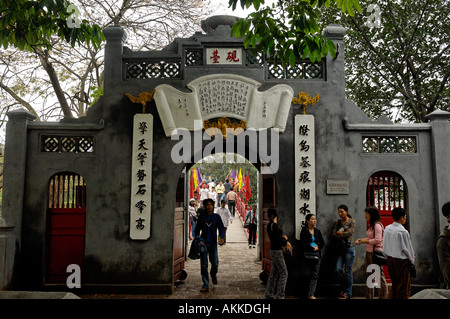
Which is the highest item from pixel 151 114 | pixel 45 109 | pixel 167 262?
pixel 45 109

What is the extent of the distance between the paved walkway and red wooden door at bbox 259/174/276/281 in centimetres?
33

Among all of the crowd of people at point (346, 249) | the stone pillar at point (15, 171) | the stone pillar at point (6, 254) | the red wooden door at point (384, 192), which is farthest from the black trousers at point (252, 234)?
the stone pillar at point (6, 254)

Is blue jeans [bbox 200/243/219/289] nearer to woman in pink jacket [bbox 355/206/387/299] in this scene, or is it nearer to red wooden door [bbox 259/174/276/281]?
red wooden door [bbox 259/174/276/281]

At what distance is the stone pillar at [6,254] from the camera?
6234 mm

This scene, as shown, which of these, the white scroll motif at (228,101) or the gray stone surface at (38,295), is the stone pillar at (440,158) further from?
the gray stone surface at (38,295)

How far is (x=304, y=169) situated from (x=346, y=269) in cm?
196

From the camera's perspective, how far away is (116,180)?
697 cm

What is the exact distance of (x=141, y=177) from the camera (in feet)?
22.8

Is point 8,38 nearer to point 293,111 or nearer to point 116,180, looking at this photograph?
point 116,180

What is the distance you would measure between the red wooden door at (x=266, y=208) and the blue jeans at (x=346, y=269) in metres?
1.56

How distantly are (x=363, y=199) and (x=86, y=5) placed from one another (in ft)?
33.3

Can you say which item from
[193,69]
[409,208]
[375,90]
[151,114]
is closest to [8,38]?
[151,114]

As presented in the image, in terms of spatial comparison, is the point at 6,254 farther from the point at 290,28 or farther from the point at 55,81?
the point at 55,81

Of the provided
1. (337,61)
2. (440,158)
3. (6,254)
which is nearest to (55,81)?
(6,254)
